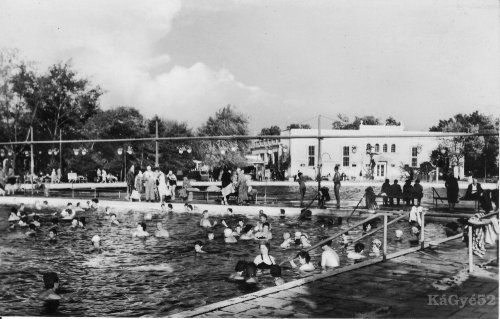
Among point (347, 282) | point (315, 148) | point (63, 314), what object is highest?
point (315, 148)

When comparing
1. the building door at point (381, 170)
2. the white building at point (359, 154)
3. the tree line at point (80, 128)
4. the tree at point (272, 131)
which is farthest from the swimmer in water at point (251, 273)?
the tree at point (272, 131)

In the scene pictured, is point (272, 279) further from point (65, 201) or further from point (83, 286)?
point (65, 201)

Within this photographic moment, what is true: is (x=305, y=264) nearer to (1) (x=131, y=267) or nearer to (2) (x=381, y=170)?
(1) (x=131, y=267)

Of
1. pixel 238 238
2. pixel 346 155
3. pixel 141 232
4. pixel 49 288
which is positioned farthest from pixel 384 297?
pixel 346 155

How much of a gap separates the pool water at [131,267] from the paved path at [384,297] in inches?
84.0

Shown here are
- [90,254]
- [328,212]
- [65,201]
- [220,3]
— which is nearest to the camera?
[220,3]

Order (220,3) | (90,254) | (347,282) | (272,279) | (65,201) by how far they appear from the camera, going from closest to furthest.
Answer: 1. (347,282)
2. (220,3)
3. (272,279)
4. (90,254)
5. (65,201)

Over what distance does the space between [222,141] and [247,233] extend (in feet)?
158

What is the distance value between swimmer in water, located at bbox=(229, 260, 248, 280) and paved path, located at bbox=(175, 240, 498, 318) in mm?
2332

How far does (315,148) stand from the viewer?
6088 cm

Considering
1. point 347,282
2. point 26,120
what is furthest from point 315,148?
point 347,282

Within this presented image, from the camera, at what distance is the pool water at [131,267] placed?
9836mm

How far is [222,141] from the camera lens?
209 ft

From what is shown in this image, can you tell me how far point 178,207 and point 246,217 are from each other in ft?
13.1
